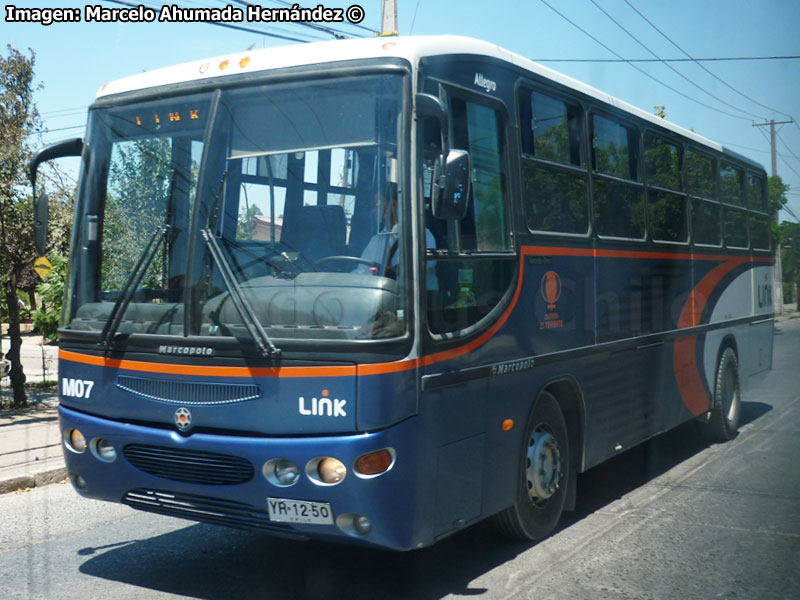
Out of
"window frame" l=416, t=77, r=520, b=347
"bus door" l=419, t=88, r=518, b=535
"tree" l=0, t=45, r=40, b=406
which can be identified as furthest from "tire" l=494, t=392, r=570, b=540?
"tree" l=0, t=45, r=40, b=406

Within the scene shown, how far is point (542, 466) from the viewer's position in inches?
239

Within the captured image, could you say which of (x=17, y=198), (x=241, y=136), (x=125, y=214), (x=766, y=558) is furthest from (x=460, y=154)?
(x=17, y=198)

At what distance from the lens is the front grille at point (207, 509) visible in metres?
4.79

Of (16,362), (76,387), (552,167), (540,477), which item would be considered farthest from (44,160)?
(16,362)

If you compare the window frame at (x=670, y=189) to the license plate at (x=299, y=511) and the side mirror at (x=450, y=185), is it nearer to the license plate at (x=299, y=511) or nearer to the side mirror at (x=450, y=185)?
the side mirror at (x=450, y=185)

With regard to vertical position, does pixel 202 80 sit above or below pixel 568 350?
above

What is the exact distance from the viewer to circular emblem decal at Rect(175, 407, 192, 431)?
4.89 meters

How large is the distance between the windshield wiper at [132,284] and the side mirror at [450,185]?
5.13 feet

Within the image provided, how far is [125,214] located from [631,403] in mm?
4236

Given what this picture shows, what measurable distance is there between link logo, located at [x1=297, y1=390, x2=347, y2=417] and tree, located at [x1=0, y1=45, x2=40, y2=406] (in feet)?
28.9

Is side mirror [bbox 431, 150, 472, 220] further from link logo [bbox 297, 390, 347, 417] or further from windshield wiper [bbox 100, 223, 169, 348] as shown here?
windshield wiper [bbox 100, 223, 169, 348]

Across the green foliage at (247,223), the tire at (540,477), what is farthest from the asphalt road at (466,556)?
the green foliage at (247,223)

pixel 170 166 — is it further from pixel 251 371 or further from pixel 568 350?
pixel 568 350

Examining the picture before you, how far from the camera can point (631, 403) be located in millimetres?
7422
